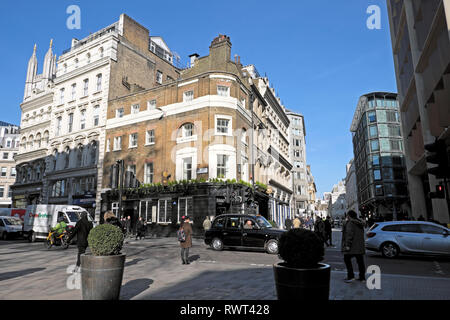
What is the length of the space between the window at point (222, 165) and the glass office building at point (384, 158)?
167 feet

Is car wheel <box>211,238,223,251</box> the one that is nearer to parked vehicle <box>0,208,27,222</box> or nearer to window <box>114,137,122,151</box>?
window <box>114,137,122,151</box>

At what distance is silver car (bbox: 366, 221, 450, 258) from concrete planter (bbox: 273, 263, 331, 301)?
1008cm

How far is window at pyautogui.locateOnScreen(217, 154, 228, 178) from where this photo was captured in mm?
24383

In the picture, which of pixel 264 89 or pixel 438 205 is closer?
pixel 438 205

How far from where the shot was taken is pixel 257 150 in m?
30.3

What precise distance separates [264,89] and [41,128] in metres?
29.0

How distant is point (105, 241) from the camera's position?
5336 mm

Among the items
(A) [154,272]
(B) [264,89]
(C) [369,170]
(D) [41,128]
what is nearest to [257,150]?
(B) [264,89]

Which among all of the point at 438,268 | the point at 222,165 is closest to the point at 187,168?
the point at 222,165

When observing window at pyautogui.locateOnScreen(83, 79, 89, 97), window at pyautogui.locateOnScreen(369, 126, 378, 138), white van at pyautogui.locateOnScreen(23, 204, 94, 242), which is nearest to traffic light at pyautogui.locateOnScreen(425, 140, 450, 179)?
white van at pyautogui.locateOnScreen(23, 204, 94, 242)

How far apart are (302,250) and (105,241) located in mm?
3387

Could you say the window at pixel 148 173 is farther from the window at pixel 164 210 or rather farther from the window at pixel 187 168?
the window at pixel 187 168

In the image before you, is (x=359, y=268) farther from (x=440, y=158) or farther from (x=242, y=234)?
(x=242, y=234)
